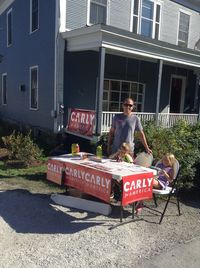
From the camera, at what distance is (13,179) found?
7117 mm

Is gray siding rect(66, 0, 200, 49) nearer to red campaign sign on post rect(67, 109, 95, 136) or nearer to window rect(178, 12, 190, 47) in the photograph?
window rect(178, 12, 190, 47)

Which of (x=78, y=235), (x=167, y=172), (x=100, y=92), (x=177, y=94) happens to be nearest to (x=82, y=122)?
(x=100, y=92)

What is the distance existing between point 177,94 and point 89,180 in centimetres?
1269

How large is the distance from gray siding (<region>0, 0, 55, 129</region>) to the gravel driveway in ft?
22.0

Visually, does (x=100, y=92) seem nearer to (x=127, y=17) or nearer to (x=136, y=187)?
(x=136, y=187)

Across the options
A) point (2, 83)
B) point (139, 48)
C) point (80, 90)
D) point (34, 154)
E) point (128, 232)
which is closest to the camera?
point (128, 232)

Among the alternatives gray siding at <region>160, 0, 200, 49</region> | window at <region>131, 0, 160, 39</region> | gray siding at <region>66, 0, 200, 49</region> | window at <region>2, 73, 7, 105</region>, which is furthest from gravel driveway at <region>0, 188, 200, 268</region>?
window at <region>2, 73, 7, 105</region>

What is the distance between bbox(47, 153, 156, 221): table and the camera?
14.9ft

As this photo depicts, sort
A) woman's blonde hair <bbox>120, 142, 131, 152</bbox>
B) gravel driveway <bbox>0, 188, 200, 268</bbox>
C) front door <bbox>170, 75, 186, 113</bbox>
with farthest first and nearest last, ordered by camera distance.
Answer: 1. front door <bbox>170, 75, 186, 113</bbox>
2. woman's blonde hair <bbox>120, 142, 131, 152</bbox>
3. gravel driveway <bbox>0, 188, 200, 268</bbox>

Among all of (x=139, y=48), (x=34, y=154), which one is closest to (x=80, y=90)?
(x=139, y=48)

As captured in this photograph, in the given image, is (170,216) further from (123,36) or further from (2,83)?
(2,83)

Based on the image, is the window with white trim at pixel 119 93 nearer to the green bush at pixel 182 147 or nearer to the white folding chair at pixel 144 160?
the green bush at pixel 182 147

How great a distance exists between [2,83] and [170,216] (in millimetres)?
14540

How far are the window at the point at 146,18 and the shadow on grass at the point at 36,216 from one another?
32.1 feet
